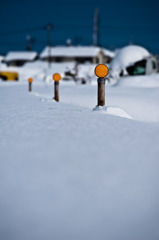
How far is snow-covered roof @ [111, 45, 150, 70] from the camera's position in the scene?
14.7m

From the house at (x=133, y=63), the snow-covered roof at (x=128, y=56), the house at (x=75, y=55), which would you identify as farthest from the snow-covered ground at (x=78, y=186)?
the house at (x=75, y=55)

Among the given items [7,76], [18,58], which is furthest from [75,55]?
[7,76]

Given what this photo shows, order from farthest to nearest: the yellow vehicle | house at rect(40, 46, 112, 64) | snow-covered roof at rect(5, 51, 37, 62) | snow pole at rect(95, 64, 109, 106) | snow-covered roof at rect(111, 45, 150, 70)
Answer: snow-covered roof at rect(5, 51, 37, 62) < house at rect(40, 46, 112, 64) < the yellow vehicle < snow-covered roof at rect(111, 45, 150, 70) < snow pole at rect(95, 64, 109, 106)

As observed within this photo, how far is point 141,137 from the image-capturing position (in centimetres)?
186

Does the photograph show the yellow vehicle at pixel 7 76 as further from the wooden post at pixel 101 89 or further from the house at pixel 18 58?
the house at pixel 18 58

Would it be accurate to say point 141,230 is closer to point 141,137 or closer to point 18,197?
point 18,197

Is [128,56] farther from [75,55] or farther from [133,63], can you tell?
[75,55]

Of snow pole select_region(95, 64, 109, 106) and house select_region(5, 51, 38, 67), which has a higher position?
house select_region(5, 51, 38, 67)

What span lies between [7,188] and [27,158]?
32 cm

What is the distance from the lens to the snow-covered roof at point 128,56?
14.7m

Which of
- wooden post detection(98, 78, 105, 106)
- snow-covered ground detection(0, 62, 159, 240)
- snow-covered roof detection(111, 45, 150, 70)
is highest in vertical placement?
snow-covered roof detection(111, 45, 150, 70)

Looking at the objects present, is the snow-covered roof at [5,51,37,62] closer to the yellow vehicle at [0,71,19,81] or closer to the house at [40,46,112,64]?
the house at [40,46,112,64]

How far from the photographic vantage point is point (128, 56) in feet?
49.2

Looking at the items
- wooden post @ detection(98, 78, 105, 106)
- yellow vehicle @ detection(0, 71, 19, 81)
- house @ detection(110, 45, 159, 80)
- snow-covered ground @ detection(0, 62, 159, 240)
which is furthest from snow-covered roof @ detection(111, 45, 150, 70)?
snow-covered ground @ detection(0, 62, 159, 240)
